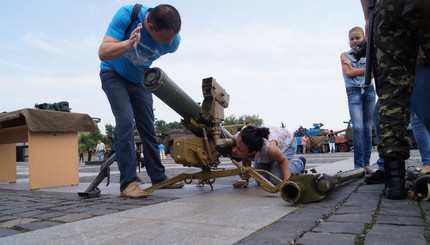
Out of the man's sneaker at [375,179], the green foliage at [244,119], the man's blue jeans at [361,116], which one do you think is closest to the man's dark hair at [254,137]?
the man's sneaker at [375,179]

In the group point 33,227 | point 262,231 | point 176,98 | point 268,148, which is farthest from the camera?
point 268,148

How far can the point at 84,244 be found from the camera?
4.48ft

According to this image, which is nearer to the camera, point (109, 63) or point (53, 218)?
point (53, 218)

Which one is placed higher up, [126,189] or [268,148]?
[268,148]

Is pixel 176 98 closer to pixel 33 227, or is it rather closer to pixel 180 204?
pixel 180 204

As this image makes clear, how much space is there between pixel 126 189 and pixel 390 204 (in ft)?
7.13

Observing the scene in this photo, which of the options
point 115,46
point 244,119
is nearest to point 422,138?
point 115,46

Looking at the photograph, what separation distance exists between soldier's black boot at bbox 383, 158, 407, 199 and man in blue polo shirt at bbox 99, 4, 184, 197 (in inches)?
75.8

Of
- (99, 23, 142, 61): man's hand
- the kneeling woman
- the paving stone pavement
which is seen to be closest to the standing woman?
the kneeling woman

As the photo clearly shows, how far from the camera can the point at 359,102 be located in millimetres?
3803

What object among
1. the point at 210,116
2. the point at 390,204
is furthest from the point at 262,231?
the point at 210,116

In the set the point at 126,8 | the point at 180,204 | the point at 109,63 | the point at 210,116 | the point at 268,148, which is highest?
the point at 126,8

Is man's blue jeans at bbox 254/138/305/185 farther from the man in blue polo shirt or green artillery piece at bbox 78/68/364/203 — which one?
the man in blue polo shirt

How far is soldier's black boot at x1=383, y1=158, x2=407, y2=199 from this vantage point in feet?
6.63
